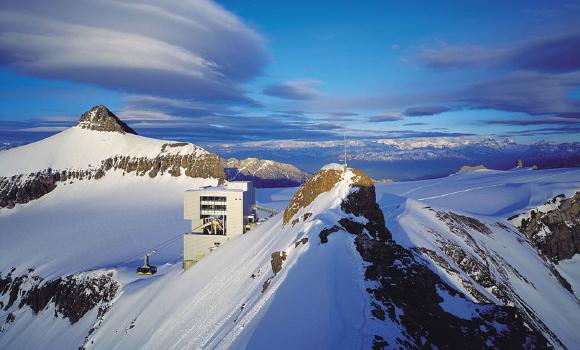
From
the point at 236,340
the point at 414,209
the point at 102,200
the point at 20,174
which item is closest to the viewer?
the point at 236,340

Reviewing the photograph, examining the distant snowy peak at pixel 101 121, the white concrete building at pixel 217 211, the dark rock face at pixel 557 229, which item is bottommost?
the dark rock face at pixel 557 229

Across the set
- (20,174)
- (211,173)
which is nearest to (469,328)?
(211,173)

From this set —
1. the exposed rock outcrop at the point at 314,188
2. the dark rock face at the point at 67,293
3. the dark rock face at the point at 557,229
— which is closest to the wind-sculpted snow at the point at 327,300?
the exposed rock outcrop at the point at 314,188

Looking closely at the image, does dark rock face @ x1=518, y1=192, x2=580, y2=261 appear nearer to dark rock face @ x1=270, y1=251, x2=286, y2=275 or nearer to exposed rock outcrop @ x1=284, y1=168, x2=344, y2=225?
exposed rock outcrop @ x1=284, y1=168, x2=344, y2=225

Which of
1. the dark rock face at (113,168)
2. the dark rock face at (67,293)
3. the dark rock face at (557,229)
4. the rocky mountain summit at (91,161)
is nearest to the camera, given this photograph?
the dark rock face at (67,293)

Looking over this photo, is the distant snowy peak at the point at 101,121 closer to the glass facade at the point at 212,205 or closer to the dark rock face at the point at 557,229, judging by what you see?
the glass facade at the point at 212,205

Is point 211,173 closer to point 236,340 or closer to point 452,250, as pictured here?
point 452,250
